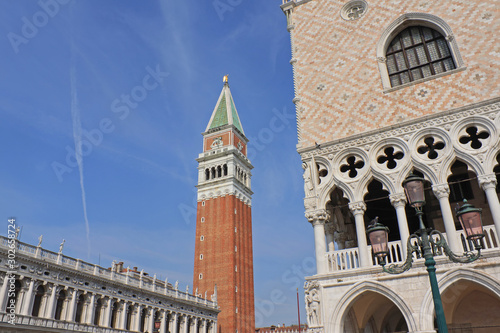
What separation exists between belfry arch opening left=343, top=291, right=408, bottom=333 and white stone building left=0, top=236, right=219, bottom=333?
1745cm

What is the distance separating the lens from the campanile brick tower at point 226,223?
50.2m

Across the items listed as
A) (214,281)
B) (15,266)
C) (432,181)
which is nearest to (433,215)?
(432,181)

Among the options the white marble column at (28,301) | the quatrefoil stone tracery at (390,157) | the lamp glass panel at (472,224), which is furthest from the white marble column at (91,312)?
the lamp glass panel at (472,224)

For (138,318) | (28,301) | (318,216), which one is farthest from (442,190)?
(138,318)

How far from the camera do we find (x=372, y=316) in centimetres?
1399

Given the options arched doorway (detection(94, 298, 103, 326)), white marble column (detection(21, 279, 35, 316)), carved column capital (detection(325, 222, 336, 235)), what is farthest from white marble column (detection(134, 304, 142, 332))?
carved column capital (detection(325, 222, 336, 235))

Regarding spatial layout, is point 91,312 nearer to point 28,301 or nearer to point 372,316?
point 28,301

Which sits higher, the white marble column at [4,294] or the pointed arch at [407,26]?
the pointed arch at [407,26]

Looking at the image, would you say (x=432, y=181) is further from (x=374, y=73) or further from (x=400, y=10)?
(x=400, y=10)

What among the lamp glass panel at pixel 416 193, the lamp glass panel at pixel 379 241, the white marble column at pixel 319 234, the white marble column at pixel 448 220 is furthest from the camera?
the white marble column at pixel 319 234

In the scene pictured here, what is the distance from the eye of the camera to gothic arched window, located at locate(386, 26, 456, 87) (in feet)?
43.7

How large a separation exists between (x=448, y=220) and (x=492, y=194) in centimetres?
134

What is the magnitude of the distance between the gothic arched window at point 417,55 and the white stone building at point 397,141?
36mm

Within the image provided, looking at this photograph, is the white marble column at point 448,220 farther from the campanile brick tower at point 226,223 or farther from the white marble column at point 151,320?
the campanile brick tower at point 226,223
